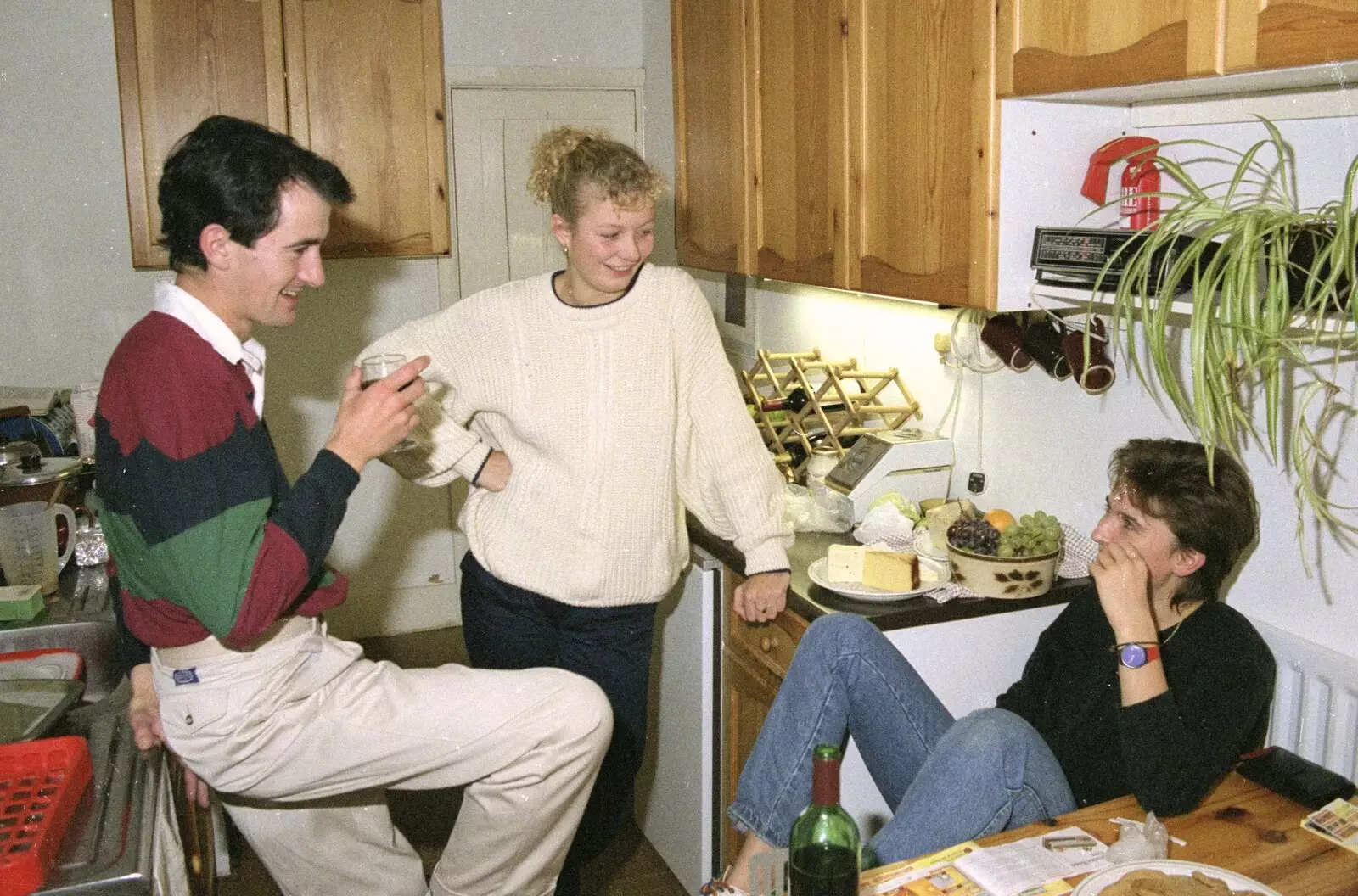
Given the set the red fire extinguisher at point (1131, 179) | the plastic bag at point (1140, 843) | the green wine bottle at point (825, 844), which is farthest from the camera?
the red fire extinguisher at point (1131, 179)

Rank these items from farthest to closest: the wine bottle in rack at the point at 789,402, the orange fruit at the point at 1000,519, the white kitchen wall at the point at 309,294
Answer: the white kitchen wall at the point at 309,294 → the wine bottle in rack at the point at 789,402 → the orange fruit at the point at 1000,519

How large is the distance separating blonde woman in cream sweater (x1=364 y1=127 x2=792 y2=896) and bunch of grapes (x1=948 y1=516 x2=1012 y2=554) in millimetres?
329

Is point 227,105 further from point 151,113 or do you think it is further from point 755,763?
point 755,763

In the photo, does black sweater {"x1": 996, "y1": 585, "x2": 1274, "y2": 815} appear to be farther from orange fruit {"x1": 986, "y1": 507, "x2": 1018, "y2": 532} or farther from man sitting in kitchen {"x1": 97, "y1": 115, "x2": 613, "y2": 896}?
man sitting in kitchen {"x1": 97, "y1": 115, "x2": 613, "y2": 896}

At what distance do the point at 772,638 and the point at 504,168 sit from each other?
2676 millimetres

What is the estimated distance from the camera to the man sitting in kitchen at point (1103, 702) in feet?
5.73

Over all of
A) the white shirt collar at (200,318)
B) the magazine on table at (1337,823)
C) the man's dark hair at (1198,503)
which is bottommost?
the magazine on table at (1337,823)

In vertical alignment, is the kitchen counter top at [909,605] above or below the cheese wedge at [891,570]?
below

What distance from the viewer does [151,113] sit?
3.73 meters

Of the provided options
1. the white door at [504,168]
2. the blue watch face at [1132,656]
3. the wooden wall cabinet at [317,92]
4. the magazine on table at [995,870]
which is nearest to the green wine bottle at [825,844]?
the magazine on table at [995,870]

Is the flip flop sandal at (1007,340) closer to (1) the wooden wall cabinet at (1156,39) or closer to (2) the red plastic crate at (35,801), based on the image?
(1) the wooden wall cabinet at (1156,39)

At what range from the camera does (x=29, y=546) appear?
245 centimetres

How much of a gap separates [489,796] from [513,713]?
0.16 m

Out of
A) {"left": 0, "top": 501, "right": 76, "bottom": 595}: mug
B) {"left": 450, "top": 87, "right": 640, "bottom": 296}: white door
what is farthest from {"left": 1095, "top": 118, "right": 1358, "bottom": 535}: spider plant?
{"left": 450, "top": 87, "right": 640, "bottom": 296}: white door
